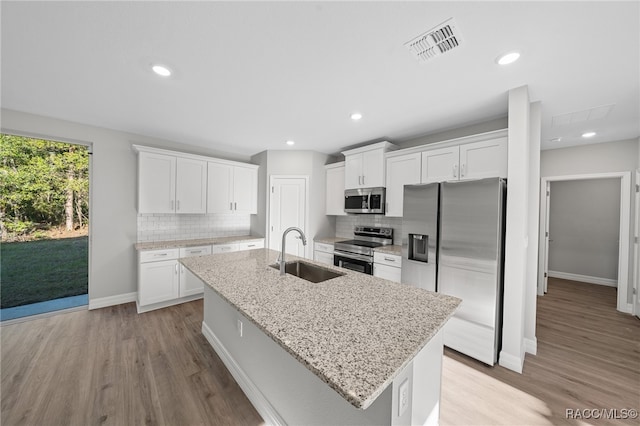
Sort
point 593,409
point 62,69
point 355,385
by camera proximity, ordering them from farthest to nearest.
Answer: point 62,69 < point 593,409 < point 355,385

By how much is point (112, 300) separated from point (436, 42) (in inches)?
189

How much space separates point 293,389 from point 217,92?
2.51m

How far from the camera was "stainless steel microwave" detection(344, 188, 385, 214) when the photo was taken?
11.9 feet

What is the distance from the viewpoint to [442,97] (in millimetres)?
Answer: 2326

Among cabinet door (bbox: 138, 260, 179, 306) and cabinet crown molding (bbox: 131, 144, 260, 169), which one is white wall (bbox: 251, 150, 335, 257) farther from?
cabinet door (bbox: 138, 260, 179, 306)

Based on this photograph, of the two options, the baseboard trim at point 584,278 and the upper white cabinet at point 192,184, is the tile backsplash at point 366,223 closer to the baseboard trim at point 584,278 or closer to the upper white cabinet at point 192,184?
the upper white cabinet at point 192,184

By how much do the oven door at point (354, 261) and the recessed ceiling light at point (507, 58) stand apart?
8.12 ft

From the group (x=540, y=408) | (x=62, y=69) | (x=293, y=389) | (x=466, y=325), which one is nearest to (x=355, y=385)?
(x=293, y=389)

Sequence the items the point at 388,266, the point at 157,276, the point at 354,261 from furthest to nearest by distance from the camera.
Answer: the point at 354,261
the point at 157,276
the point at 388,266

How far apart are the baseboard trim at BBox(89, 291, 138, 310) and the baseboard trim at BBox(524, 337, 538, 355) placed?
197 inches

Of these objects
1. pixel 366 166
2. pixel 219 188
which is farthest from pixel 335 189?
pixel 219 188

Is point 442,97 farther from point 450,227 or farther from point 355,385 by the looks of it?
point 355,385

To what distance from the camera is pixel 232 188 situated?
4.32 m

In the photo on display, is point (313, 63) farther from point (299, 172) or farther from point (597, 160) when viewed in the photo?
point (597, 160)
